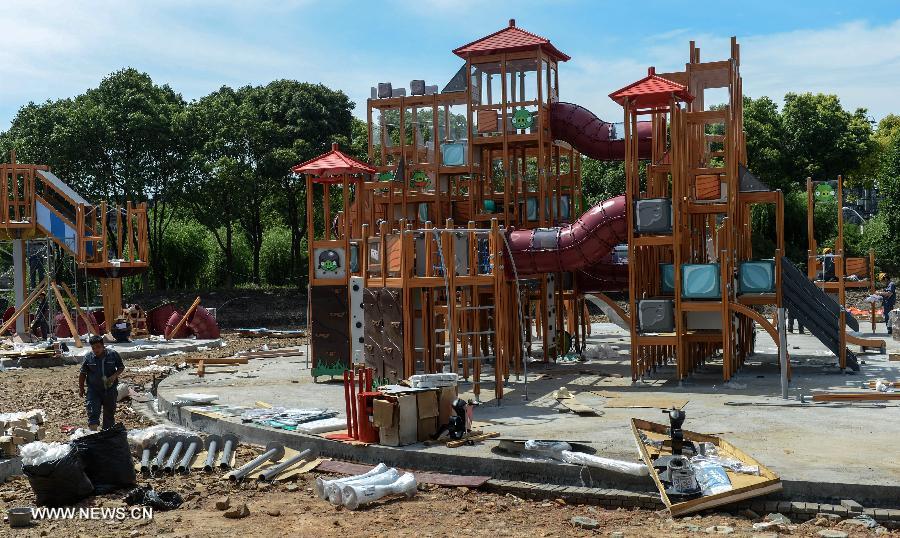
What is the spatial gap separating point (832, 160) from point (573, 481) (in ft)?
151

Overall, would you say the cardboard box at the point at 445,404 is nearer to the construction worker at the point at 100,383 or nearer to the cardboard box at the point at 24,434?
the construction worker at the point at 100,383

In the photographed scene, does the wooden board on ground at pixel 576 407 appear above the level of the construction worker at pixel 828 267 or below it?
below

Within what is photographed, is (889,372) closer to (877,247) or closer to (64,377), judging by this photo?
(64,377)

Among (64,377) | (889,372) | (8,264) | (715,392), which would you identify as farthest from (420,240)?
(8,264)

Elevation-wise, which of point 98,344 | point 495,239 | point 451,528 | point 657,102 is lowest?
point 451,528

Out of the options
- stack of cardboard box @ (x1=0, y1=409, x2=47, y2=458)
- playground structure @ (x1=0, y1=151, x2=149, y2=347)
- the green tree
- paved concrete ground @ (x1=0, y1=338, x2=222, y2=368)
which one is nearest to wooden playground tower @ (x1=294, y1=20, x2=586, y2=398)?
stack of cardboard box @ (x1=0, y1=409, x2=47, y2=458)

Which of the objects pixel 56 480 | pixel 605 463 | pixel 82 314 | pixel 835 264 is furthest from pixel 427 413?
pixel 82 314

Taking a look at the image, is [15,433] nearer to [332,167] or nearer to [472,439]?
[472,439]

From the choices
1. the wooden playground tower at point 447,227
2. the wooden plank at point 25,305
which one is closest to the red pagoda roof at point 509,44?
the wooden playground tower at point 447,227

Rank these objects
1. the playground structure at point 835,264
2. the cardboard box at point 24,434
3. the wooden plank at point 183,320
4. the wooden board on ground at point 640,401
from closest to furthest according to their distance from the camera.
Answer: the cardboard box at point 24,434, the wooden board on ground at point 640,401, the playground structure at point 835,264, the wooden plank at point 183,320

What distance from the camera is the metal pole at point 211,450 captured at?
13008 mm

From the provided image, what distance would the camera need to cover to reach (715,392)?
1828cm

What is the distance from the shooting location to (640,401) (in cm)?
1688

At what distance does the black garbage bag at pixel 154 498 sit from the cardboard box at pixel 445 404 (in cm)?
369
